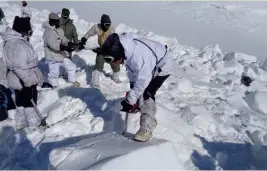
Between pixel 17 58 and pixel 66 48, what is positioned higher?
pixel 17 58

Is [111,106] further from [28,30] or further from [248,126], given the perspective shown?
[248,126]

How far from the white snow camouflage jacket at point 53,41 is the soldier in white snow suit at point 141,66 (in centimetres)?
220

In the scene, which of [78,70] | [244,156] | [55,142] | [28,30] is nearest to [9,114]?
[55,142]

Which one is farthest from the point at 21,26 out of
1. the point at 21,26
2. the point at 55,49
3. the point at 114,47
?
the point at 114,47

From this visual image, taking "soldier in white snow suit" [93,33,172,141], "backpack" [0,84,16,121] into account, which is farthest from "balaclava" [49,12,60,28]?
"soldier in white snow suit" [93,33,172,141]

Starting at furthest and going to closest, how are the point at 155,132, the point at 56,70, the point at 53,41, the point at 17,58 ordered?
1. the point at 56,70
2. the point at 53,41
3. the point at 155,132
4. the point at 17,58

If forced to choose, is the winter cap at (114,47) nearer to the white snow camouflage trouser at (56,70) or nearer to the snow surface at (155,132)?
the snow surface at (155,132)

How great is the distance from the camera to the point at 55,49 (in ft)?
20.3

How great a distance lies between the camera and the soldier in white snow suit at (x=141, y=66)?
3.89 metres

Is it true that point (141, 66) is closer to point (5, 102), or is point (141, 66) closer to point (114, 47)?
point (114, 47)

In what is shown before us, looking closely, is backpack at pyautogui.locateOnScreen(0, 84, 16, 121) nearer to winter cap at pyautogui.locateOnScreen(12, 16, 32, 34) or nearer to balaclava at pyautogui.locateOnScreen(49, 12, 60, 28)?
winter cap at pyautogui.locateOnScreen(12, 16, 32, 34)

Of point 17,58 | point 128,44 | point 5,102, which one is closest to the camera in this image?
point 128,44

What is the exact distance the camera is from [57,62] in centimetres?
659

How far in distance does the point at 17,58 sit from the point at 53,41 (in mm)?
1521
